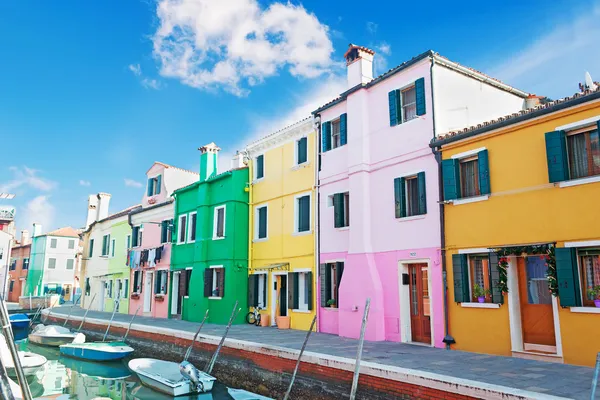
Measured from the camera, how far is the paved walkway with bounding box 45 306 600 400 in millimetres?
7828

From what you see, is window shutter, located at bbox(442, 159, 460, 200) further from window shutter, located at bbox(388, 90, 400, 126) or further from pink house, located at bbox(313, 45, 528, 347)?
window shutter, located at bbox(388, 90, 400, 126)

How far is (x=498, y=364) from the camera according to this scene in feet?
32.4

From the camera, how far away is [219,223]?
74.0 feet

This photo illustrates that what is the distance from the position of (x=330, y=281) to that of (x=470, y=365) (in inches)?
299

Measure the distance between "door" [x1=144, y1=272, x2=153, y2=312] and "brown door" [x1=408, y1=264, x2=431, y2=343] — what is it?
18.3 meters

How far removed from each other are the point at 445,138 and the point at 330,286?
694 cm

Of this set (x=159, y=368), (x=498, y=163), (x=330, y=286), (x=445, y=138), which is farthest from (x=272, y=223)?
(x=498, y=163)

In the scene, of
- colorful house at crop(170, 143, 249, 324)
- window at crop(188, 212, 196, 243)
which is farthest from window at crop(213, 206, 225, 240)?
window at crop(188, 212, 196, 243)

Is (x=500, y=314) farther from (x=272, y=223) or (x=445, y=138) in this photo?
(x=272, y=223)

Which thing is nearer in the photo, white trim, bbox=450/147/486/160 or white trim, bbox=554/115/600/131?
white trim, bbox=554/115/600/131

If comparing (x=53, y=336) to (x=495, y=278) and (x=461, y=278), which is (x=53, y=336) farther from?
(x=495, y=278)

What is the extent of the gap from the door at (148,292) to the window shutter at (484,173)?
834 inches

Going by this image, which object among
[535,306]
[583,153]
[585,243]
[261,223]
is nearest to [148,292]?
[261,223]

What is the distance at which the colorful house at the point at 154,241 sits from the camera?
2620cm
